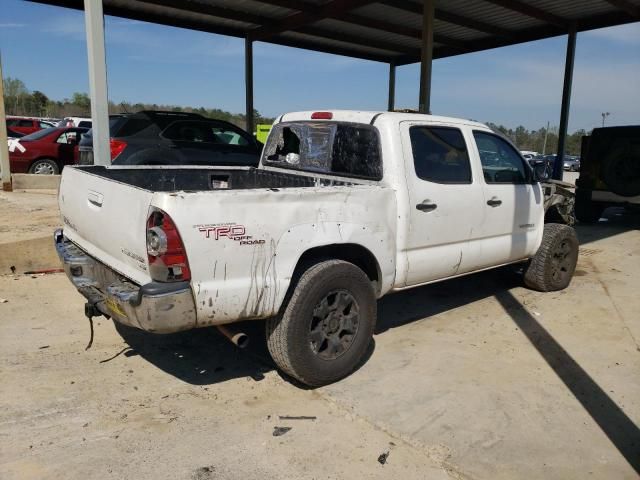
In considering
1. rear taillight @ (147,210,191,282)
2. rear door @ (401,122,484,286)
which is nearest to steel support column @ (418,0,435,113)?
rear door @ (401,122,484,286)

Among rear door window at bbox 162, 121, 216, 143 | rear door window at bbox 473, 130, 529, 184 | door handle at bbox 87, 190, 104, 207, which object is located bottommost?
door handle at bbox 87, 190, 104, 207

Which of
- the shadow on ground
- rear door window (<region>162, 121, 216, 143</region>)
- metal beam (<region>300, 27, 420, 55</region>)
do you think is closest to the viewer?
the shadow on ground

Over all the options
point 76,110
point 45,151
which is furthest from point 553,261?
point 76,110

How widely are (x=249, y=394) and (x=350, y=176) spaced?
71.5 inches

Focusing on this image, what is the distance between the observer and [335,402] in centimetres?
340

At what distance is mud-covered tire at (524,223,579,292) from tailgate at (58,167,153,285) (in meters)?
4.40

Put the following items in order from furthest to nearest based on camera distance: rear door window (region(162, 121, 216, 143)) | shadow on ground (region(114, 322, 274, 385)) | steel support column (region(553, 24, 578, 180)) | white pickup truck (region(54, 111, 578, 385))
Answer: steel support column (region(553, 24, 578, 180)) < rear door window (region(162, 121, 216, 143)) < shadow on ground (region(114, 322, 274, 385)) < white pickup truck (region(54, 111, 578, 385))

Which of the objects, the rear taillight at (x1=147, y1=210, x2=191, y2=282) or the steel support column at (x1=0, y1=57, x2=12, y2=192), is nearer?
the rear taillight at (x1=147, y1=210, x2=191, y2=282)

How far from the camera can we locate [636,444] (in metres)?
3.04

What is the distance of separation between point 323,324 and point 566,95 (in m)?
13.8

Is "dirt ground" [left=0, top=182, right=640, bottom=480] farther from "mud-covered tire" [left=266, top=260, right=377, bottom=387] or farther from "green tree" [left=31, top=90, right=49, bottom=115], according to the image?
"green tree" [left=31, top=90, right=49, bottom=115]

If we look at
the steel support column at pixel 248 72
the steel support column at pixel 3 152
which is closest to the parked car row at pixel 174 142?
the steel support column at pixel 3 152

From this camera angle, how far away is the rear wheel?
13.2 metres

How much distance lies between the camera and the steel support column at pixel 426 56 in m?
11.1
